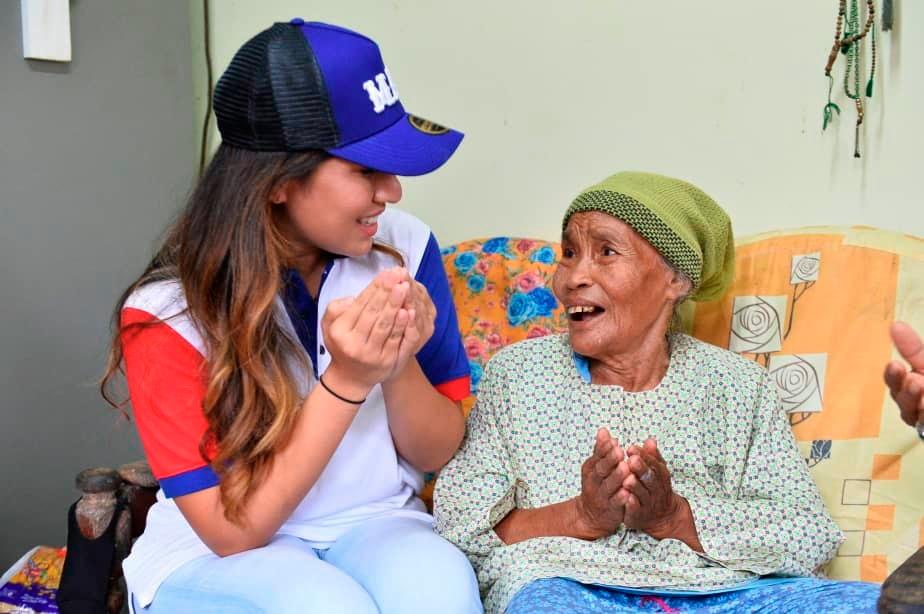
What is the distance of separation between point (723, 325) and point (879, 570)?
524 millimetres

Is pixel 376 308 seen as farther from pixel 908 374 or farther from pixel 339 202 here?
pixel 908 374

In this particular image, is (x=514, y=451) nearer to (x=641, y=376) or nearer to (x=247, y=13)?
(x=641, y=376)

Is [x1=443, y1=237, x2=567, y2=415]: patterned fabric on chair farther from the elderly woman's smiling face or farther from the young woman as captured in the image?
the young woman

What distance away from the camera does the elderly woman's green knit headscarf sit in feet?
5.70

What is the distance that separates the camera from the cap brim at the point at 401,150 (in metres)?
1.44

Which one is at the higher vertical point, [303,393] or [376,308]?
[376,308]

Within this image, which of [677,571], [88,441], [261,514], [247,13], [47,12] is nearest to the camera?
[261,514]

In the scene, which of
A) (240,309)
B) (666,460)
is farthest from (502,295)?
(240,309)

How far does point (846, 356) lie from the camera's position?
1855 mm

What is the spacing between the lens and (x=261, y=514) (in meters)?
1.45

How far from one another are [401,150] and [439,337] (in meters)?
0.38

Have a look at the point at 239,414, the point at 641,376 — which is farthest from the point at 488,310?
the point at 239,414

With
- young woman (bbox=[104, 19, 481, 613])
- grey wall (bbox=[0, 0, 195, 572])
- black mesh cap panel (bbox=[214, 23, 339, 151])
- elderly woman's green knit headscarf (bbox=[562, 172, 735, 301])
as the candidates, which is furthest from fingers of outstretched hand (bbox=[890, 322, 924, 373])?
grey wall (bbox=[0, 0, 195, 572])

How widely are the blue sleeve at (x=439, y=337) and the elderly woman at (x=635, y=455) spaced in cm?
12
